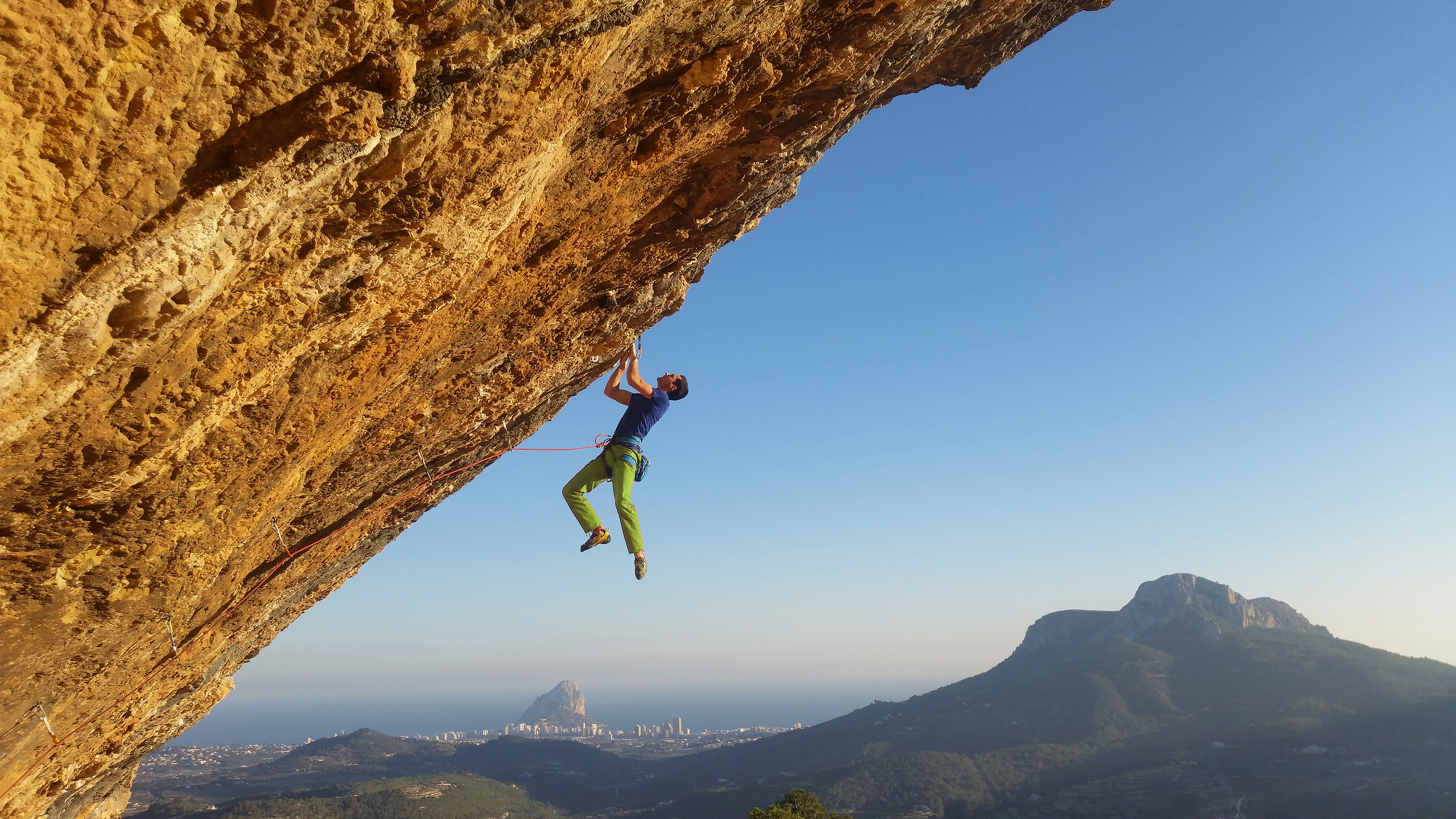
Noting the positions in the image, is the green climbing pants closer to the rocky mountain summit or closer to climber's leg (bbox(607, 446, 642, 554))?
climber's leg (bbox(607, 446, 642, 554))

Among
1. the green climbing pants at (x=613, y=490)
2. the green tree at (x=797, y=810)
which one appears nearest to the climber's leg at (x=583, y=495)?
the green climbing pants at (x=613, y=490)

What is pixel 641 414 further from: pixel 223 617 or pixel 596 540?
pixel 223 617

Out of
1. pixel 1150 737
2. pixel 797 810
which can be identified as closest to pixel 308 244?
pixel 797 810

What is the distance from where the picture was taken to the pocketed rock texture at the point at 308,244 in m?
2.87

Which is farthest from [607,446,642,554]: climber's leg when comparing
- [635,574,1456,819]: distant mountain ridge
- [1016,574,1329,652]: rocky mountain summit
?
[1016,574,1329,652]: rocky mountain summit

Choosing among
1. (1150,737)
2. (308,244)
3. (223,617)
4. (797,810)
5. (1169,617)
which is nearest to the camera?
(308,244)

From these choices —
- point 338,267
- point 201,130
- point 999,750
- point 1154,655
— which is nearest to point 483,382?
point 338,267

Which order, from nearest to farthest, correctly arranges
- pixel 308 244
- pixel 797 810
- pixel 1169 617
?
pixel 308 244
pixel 797 810
pixel 1169 617

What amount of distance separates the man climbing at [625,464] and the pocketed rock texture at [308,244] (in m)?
0.56

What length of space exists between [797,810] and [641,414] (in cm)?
2540

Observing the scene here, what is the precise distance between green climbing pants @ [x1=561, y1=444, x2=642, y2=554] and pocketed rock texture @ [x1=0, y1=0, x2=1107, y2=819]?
3.11 feet

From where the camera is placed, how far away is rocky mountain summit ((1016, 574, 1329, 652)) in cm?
12038

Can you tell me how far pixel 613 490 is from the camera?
8.49 m

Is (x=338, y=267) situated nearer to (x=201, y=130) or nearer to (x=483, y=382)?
(x=201, y=130)
